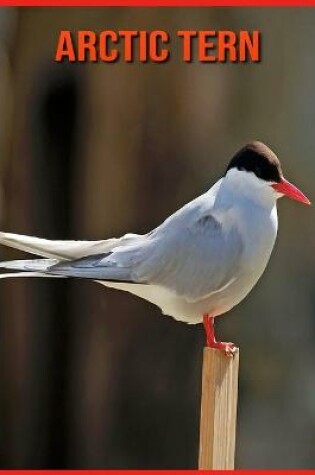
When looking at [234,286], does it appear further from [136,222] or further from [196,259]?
[136,222]

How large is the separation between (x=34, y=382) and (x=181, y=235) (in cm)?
172

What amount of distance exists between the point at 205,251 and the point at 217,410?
1.20 ft

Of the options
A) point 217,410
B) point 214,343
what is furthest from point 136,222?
point 217,410

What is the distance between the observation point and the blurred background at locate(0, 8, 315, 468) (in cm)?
348

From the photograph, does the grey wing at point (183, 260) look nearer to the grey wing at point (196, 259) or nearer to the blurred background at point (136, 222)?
the grey wing at point (196, 259)

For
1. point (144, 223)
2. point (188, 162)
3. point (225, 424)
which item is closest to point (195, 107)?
point (188, 162)

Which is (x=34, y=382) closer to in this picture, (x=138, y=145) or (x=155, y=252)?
(x=138, y=145)

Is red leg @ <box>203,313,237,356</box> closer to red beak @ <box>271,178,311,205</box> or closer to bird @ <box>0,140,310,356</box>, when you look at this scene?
bird @ <box>0,140,310,356</box>

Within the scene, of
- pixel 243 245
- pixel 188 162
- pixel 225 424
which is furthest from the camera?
pixel 188 162

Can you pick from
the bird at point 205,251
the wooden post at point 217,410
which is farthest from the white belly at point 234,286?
the wooden post at point 217,410

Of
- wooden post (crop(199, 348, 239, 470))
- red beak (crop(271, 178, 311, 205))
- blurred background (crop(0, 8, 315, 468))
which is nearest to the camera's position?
wooden post (crop(199, 348, 239, 470))

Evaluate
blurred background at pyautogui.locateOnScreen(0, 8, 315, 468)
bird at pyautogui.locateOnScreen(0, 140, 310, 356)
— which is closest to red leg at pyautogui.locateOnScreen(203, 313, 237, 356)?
bird at pyautogui.locateOnScreen(0, 140, 310, 356)

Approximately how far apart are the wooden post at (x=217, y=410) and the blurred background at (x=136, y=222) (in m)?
1.58

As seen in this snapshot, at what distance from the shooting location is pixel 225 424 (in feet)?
6.16
